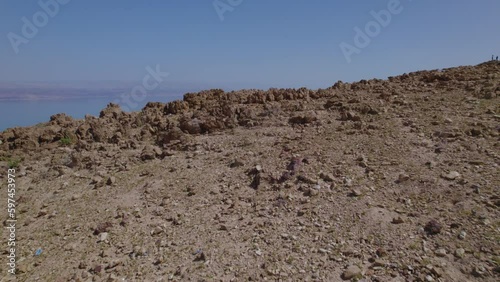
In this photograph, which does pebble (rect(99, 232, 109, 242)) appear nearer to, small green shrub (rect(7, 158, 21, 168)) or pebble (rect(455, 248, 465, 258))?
small green shrub (rect(7, 158, 21, 168))

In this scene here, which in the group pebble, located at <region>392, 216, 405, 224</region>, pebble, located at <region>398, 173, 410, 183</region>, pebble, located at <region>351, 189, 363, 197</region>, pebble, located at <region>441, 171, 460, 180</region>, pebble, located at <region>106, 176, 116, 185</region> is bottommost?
pebble, located at <region>392, 216, 405, 224</region>

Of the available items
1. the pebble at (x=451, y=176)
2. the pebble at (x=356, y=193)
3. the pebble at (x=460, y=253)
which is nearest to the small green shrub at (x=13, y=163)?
the pebble at (x=356, y=193)

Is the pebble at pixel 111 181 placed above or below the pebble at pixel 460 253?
above

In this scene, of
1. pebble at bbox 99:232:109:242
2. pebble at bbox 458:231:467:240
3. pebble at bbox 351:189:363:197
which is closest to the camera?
pebble at bbox 458:231:467:240

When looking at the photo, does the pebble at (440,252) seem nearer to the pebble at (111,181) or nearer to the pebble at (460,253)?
the pebble at (460,253)

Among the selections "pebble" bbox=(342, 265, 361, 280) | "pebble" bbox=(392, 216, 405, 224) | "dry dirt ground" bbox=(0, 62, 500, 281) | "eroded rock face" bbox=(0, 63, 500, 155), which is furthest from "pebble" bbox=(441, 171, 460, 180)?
"eroded rock face" bbox=(0, 63, 500, 155)

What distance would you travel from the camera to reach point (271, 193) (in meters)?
5.03

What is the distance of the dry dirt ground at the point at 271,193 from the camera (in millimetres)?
3750

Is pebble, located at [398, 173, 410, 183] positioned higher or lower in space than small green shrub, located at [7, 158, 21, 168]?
higher

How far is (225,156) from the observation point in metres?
6.30

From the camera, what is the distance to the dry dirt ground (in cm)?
375

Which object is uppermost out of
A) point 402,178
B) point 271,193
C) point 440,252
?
point 402,178

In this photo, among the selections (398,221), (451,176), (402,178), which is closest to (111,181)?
(398,221)

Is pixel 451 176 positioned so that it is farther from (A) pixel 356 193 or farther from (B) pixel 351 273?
(B) pixel 351 273
